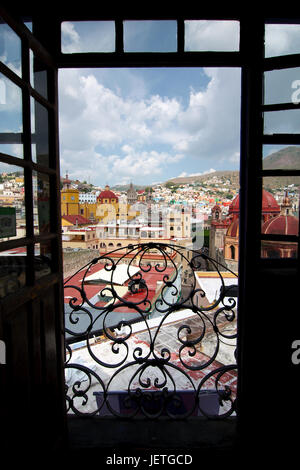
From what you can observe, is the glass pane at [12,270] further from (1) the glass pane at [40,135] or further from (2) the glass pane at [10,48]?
(2) the glass pane at [10,48]

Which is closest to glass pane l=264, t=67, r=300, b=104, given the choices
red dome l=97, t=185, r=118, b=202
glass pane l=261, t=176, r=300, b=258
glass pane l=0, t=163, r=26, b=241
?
glass pane l=261, t=176, r=300, b=258

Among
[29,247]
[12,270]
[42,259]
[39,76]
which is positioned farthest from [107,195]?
[12,270]

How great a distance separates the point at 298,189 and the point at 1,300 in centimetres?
135

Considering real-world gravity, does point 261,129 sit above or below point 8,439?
above

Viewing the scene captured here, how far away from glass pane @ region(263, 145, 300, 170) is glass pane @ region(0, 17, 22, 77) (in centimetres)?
112

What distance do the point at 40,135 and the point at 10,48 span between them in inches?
13.5

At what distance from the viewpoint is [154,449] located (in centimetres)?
132

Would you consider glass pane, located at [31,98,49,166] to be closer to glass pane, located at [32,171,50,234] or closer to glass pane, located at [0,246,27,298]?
glass pane, located at [32,171,50,234]

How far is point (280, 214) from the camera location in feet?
4.09

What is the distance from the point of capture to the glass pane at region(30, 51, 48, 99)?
1.22 meters

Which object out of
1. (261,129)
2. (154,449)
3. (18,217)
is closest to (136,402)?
(154,449)

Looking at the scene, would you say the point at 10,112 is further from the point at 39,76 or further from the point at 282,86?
the point at 282,86
